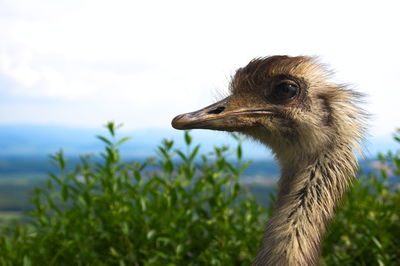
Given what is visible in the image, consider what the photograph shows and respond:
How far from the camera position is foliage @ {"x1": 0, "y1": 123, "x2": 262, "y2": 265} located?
412 centimetres

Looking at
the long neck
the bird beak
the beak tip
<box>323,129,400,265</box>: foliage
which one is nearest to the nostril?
the bird beak

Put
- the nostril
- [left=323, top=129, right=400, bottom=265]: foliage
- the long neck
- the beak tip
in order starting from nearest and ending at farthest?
the long neck, the beak tip, the nostril, [left=323, top=129, right=400, bottom=265]: foliage

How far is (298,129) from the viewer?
3.13 metres

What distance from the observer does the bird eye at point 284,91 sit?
10.4ft

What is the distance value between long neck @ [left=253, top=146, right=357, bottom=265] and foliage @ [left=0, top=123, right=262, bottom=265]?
1138 millimetres

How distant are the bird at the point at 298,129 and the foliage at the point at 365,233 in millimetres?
982

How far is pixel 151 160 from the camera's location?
4555 mm

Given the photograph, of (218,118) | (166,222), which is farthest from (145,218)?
(218,118)

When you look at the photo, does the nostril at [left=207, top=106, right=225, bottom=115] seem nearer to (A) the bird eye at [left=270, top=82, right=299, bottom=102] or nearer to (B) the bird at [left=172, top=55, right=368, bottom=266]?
(B) the bird at [left=172, top=55, right=368, bottom=266]

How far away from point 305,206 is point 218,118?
0.65m

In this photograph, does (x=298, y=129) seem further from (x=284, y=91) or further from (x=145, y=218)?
(x=145, y=218)

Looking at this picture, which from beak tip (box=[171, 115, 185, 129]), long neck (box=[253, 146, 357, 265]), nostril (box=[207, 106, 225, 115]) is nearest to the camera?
long neck (box=[253, 146, 357, 265])

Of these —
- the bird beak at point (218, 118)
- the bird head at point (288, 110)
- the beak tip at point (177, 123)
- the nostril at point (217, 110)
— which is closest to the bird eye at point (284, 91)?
the bird head at point (288, 110)

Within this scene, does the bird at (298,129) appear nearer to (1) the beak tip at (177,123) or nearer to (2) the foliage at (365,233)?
(1) the beak tip at (177,123)
